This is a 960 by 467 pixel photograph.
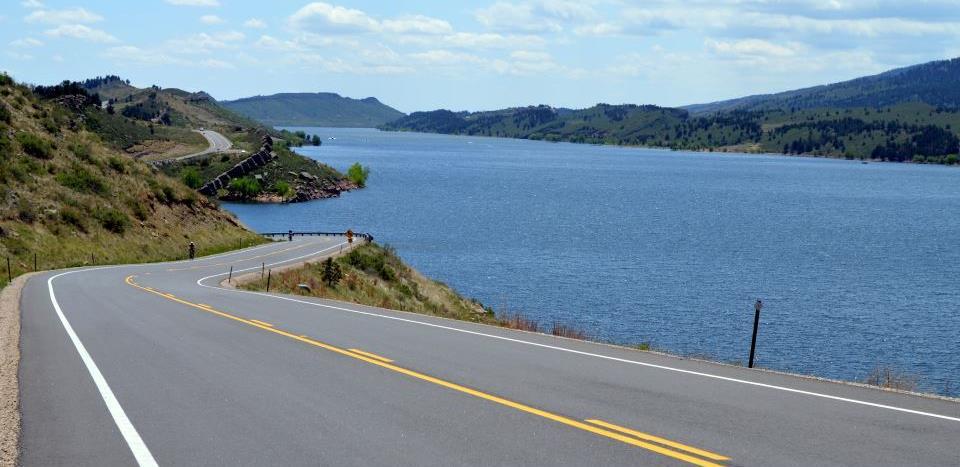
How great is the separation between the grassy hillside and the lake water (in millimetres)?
17188

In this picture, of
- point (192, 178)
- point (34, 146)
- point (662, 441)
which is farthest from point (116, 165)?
point (662, 441)

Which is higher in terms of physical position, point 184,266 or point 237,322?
point 237,322

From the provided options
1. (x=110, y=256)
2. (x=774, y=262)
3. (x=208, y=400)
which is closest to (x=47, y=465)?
(x=208, y=400)

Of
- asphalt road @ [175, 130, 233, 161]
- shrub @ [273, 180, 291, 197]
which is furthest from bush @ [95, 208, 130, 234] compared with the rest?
asphalt road @ [175, 130, 233, 161]

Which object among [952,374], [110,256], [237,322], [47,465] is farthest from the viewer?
[110,256]

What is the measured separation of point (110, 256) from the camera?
52.2m

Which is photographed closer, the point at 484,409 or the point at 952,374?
the point at 484,409

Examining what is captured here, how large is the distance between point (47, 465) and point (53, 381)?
14.5 feet

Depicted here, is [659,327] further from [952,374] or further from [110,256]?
[110,256]

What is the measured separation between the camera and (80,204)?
5541 cm

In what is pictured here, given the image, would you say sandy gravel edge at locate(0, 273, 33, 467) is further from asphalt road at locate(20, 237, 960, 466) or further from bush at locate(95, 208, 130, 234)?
bush at locate(95, 208, 130, 234)

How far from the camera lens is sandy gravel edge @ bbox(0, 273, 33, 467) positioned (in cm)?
897

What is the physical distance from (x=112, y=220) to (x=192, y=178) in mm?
79110

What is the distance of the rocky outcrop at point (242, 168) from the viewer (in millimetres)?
135200
